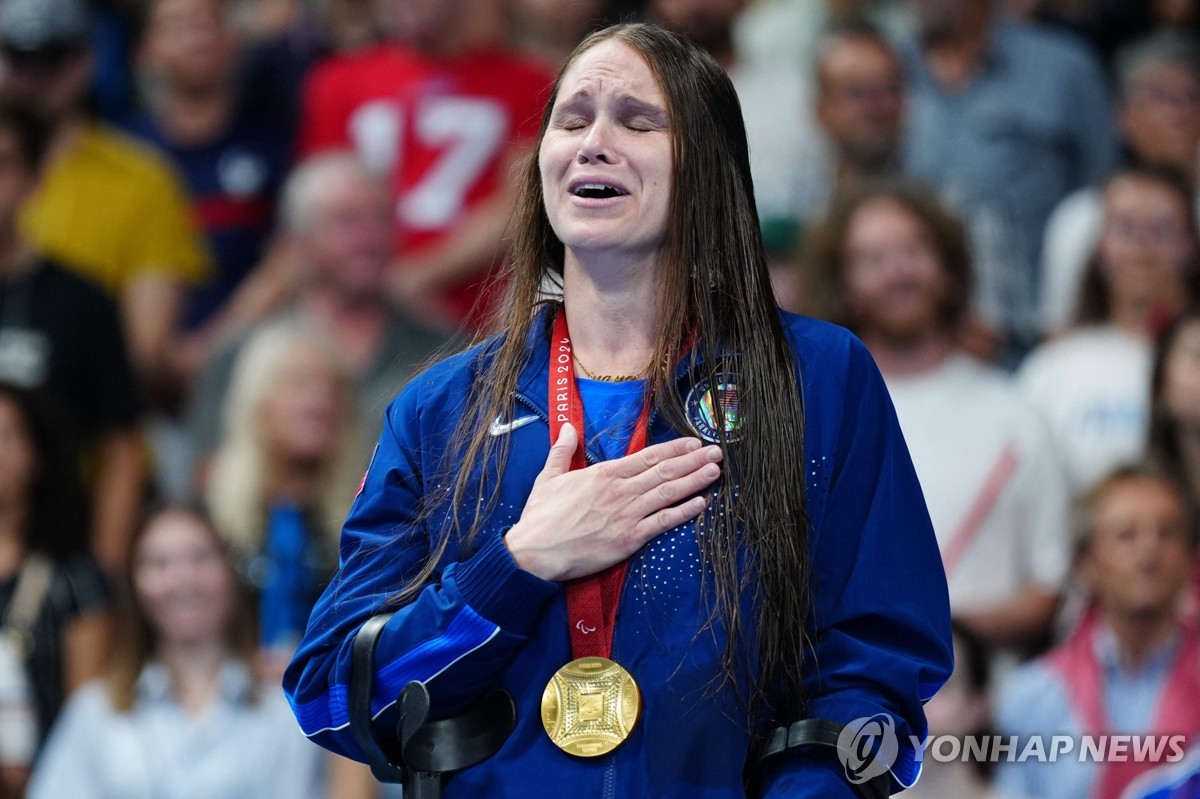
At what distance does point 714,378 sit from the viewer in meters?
2.87

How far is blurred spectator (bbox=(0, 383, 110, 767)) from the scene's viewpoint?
5.98 m

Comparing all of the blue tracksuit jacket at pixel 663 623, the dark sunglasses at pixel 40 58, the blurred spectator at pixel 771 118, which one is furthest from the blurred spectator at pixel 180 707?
the blue tracksuit jacket at pixel 663 623

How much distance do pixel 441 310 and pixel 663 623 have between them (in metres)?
4.50

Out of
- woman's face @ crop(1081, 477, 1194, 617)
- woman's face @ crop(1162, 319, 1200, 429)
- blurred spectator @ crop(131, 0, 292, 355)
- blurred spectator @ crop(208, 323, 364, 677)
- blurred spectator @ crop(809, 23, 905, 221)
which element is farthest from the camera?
blurred spectator @ crop(131, 0, 292, 355)

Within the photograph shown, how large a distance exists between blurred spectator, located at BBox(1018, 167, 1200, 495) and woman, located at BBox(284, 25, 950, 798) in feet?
12.0

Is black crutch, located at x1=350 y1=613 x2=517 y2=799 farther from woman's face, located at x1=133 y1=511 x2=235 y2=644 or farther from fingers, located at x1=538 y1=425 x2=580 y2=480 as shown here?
woman's face, located at x1=133 y1=511 x2=235 y2=644

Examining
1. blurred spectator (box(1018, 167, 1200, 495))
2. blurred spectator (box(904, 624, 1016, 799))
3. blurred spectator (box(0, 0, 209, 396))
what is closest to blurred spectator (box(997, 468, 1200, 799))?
blurred spectator (box(904, 624, 1016, 799))

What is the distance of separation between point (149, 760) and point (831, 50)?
3.60m

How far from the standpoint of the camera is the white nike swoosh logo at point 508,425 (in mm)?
2928

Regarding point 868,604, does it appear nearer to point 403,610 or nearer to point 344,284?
point 403,610

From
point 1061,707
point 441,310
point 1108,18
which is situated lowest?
point 1061,707

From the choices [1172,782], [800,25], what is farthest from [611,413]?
[800,25]

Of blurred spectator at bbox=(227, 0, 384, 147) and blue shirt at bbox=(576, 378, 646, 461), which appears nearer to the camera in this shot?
blue shirt at bbox=(576, 378, 646, 461)

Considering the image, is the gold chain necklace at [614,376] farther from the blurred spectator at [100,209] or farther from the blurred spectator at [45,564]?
the blurred spectator at [100,209]
